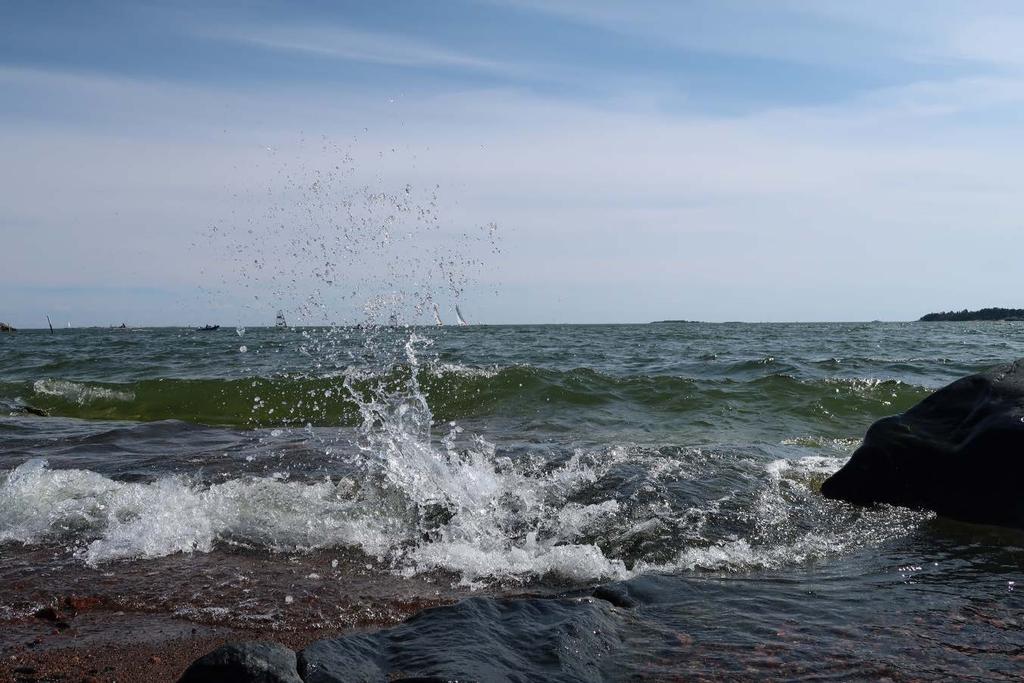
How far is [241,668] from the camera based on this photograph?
2.63m

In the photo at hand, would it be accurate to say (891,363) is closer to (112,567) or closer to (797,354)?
(797,354)

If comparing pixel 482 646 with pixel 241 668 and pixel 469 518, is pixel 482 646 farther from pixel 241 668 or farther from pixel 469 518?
pixel 469 518

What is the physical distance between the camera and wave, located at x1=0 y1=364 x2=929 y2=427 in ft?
38.0

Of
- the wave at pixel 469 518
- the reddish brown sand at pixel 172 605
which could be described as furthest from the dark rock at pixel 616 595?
the reddish brown sand at pixel 172 605

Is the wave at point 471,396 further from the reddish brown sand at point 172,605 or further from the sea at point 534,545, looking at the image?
the reddish brown sand at point 172,605

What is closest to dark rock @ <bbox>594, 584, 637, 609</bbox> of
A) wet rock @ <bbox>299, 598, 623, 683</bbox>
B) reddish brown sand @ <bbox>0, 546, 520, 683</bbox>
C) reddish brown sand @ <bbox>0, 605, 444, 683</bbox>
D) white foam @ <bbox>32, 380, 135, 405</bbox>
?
wet rock @ <bbox>299, 598, 623, 683</bbox>

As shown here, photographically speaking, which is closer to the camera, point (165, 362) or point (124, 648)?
point (124, 648)

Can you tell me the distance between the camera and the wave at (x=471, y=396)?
11578 mm

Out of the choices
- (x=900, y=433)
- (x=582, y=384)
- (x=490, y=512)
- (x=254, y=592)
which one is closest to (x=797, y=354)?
(x=582, y=384)

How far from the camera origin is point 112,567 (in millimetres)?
4492

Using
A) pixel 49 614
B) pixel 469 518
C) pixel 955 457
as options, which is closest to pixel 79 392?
pixel 469 518

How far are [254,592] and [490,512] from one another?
192 centimetres

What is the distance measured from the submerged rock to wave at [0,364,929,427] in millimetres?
4418

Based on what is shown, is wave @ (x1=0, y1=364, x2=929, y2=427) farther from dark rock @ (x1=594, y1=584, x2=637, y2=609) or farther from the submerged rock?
dark rock @ (x1=594, y1=584, x2=637, y2=609)
